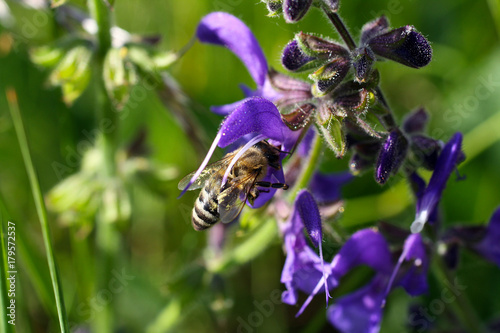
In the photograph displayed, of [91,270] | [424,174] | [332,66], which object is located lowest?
[424,174]

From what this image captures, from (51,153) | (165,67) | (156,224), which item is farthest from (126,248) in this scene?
(165,67)

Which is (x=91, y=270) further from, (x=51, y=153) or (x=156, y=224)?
(x=51, y=153)

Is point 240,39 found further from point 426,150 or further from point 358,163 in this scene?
point 426,150

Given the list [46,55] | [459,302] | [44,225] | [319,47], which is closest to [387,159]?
[319,47]

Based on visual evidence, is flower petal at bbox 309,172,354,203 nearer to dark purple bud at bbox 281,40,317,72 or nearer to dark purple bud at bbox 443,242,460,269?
dark purple bud at bbox 443,242,460,269

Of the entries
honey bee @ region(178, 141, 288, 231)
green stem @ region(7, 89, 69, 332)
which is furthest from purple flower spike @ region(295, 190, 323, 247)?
green stem @ region(7, 89, 69, 332)

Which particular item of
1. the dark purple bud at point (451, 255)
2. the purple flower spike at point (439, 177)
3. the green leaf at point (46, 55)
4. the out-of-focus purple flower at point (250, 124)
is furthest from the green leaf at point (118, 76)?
the dark purple bud at point (451, 255)
